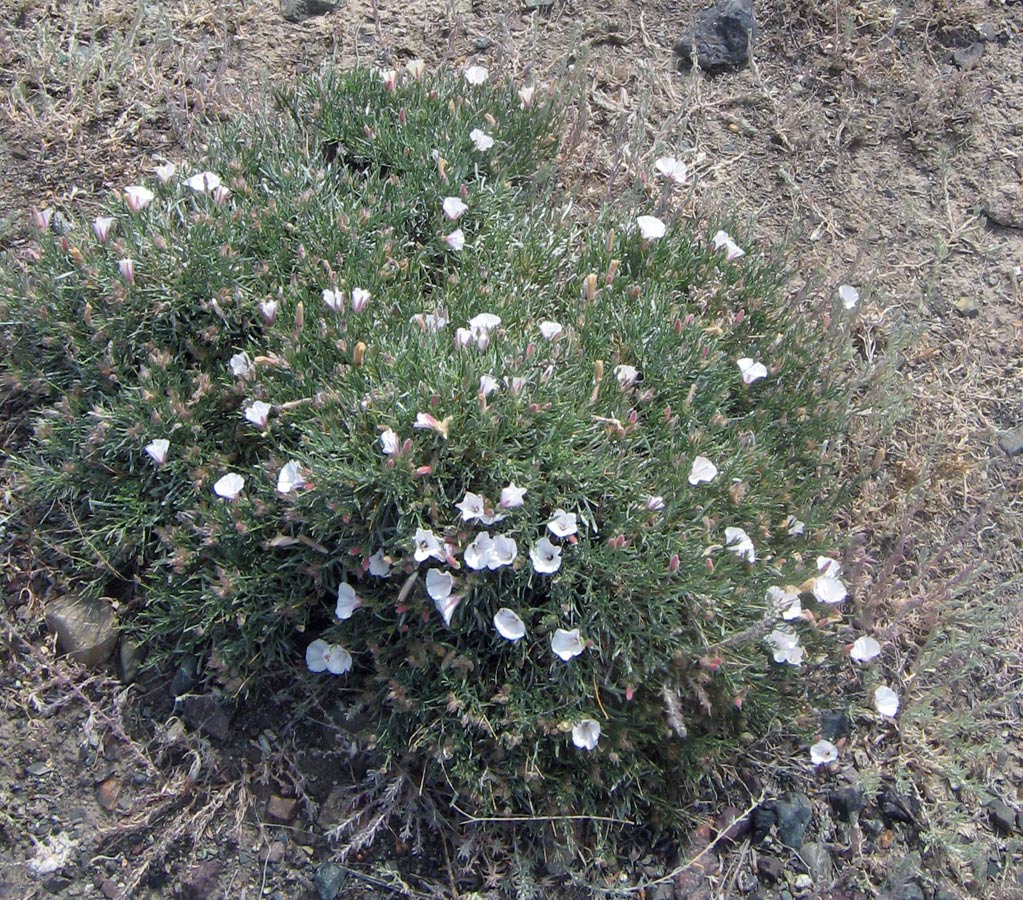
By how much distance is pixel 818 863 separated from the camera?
2.99 metres

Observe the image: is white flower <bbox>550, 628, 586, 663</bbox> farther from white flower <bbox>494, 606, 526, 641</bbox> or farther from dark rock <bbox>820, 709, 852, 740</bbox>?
dark rock <bbox>820, 709, 852, 740</bbox>

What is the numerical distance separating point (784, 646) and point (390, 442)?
1352 mm

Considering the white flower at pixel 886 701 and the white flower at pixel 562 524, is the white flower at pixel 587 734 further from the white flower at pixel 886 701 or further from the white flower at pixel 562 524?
the white flower at pixel 886 701

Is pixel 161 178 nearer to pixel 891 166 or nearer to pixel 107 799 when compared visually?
pixel 107 799

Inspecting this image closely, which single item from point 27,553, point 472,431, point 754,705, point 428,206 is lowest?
point 754,705

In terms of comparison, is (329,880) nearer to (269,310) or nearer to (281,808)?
(281,808)

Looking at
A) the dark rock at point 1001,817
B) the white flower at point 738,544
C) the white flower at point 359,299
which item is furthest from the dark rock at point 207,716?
the dark rock at point 1001,817

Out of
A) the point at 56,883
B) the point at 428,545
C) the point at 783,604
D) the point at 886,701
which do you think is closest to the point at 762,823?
the point at 886,701

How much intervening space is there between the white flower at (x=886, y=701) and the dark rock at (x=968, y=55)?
3.13 m

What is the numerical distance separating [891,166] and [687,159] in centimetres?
95

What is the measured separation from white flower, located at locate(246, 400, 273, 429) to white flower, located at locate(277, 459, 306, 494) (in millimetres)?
194

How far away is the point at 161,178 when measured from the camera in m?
3.53

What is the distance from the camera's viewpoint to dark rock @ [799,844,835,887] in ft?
9.74

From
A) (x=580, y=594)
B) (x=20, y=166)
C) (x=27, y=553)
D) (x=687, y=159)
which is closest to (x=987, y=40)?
(x=687, y=159)
